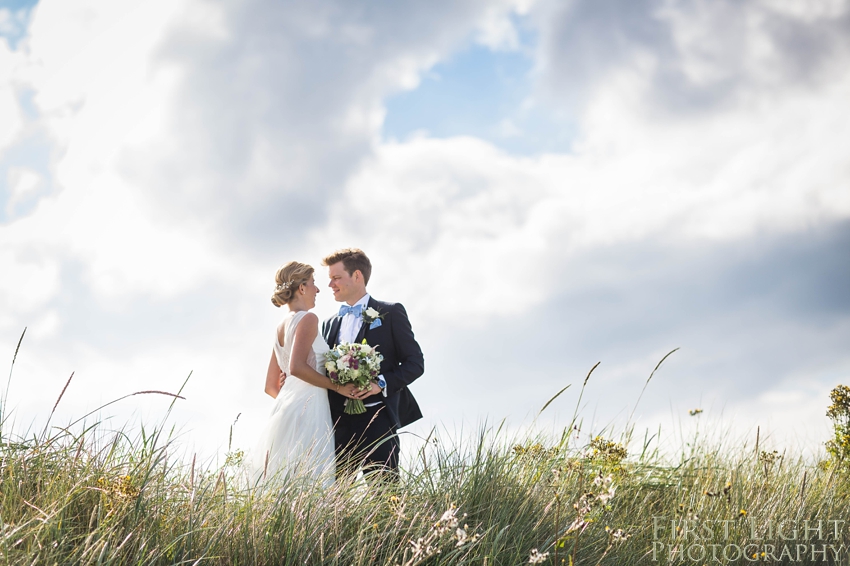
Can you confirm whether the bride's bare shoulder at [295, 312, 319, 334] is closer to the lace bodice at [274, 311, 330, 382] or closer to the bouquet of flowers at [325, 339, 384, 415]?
the lace bodice at [274, 311, 330, 382]

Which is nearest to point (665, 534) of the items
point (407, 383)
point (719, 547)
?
point (719, 547)

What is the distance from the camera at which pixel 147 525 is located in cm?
323

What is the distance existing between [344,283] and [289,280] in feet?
2.04

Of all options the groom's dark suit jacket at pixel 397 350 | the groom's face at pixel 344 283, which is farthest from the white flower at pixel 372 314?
the groom's face at pixel 344 283

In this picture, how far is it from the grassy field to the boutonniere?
7.08 feet

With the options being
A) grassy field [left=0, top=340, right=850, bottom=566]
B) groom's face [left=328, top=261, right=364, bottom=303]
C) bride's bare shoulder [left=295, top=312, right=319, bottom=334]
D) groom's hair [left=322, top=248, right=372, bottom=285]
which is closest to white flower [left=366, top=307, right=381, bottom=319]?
groom's face [left=328, top=261, right=364, bottom=303]

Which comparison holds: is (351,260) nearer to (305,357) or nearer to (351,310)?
(351,310)

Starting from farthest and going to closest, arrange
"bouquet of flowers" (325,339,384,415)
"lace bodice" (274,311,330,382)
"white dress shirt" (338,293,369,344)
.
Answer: "white dress shirt" (338,293,369,344) < "lace bodice" (274,311,330,382) < "bouquet of flowers" (325,339,384,415)

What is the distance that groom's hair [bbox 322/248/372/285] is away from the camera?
280 inches

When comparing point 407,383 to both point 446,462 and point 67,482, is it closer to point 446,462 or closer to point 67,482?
point 446,462

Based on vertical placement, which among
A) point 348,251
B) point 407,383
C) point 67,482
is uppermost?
point 348,251

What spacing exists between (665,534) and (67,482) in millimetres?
4124

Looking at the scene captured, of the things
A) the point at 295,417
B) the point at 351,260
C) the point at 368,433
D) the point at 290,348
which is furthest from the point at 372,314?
the point at 295,417

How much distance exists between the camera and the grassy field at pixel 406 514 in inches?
123
